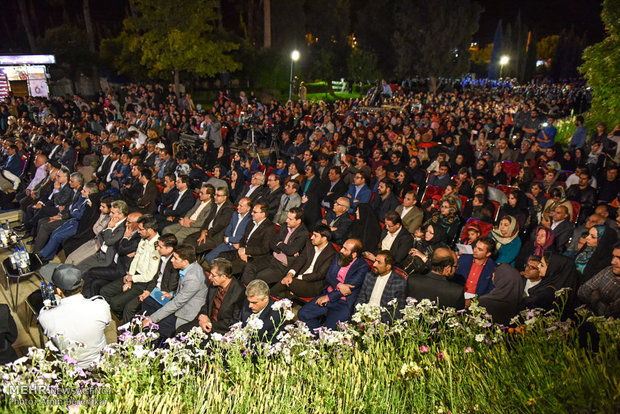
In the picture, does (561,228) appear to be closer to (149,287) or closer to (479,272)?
(479,272)

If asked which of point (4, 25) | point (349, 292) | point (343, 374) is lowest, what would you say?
point (349, 292)

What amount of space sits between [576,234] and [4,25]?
5824cm

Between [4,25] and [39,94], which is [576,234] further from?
[4,25]

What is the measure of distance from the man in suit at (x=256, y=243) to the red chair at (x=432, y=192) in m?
3.19

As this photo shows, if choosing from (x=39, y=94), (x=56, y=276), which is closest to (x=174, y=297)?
(x=56, y=276)

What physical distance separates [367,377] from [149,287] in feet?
10.7

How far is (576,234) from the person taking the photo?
530cm

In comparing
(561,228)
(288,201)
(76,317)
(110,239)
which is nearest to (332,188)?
(288,201)

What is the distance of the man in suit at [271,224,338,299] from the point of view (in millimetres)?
5000

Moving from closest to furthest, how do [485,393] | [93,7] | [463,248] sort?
[485,393], [463,248], [93,7]

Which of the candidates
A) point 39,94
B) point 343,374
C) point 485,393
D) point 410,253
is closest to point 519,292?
point 410,253

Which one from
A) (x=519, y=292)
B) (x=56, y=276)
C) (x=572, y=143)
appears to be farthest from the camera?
(x=572, y=143)

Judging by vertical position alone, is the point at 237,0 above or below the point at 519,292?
above

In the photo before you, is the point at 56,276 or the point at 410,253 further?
the point at 410,253
